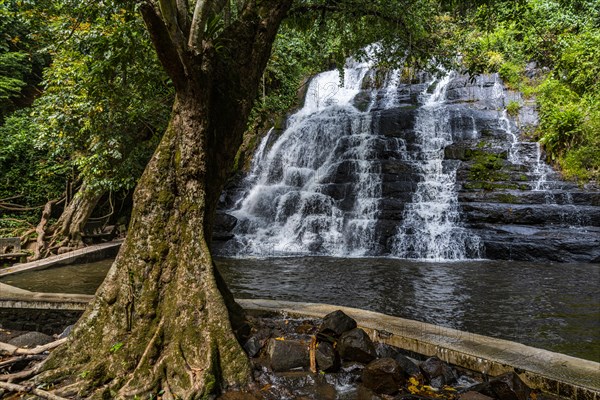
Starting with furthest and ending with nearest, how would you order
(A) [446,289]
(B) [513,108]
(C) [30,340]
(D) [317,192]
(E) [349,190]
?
(B) [513,108]
(D) [317,192]
(E) [349,190]
(A) [446,289]
(C) [30,340]

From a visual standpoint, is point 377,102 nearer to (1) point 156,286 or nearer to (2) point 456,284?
(2) point 456,284

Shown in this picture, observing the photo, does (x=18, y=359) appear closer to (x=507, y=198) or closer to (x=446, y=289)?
(x=446, y=289)

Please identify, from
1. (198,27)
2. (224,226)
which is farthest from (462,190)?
(198,27)

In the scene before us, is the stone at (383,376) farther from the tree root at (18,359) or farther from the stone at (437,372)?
the tree root at (18,359)

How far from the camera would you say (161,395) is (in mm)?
3010

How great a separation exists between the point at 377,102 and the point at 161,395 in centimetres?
1876

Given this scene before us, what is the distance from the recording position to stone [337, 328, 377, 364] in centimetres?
345

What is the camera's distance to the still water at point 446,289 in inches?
209

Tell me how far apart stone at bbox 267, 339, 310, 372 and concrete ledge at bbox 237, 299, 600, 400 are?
786mm

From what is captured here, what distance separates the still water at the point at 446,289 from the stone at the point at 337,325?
2230mm

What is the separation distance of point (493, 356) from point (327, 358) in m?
1.34

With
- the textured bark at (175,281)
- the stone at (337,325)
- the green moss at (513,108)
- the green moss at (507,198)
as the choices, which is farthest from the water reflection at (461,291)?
the green moss at (513,108)

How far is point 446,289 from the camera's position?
7.44m

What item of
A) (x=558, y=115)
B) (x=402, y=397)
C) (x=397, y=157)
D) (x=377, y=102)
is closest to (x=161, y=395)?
(x=402, y=397)
